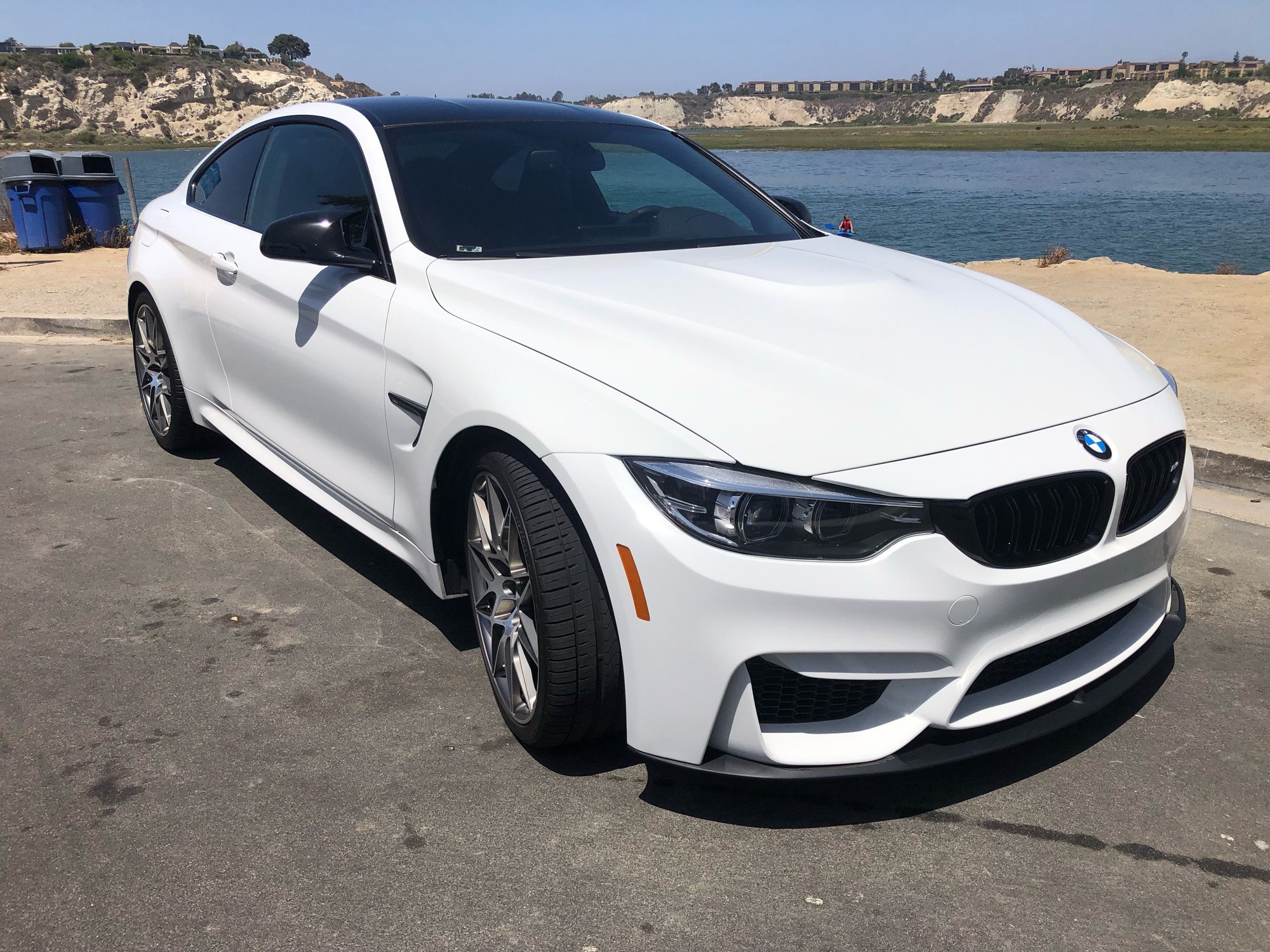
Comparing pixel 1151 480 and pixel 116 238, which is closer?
pixel 1151 480

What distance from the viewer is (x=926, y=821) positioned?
8.55 ft

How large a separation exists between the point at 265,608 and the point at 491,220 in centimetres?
156

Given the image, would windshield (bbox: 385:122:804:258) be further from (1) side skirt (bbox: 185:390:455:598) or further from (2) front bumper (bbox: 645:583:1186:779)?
(2) front bumper (bbox: 645:583:1186:779)

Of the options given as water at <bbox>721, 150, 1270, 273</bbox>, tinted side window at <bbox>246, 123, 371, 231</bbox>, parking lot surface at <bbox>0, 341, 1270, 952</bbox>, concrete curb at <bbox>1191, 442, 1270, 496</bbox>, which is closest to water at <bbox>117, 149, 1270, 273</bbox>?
water at <bbox>721, 150, 1270, 273</bbox>

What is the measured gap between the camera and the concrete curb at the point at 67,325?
27.8 feet

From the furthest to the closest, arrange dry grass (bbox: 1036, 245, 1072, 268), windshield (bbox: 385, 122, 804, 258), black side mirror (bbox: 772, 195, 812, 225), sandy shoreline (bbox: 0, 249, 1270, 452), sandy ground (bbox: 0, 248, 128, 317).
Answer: dry grass (bbox: 1036, 245, 1072, 268), sandy ground (bbox: 0, 248, 128, 317), sandy shoreline (bbox: 0, 249, 1270, 452), black side mirror (bbox: 772, 195, 812, 225), windshield (bbox: 385, 122, 804, 258)

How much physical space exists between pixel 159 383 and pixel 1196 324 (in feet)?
24.1

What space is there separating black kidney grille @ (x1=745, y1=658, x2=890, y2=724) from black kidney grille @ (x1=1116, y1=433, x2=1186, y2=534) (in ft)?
2.50

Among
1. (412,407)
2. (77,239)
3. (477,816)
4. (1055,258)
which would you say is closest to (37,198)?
(77,239)

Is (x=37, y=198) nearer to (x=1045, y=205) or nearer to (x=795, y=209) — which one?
(x=795, y=209)

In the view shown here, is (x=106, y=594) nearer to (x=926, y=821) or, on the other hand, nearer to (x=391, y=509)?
(x=391, y=509)

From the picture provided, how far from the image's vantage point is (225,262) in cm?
423

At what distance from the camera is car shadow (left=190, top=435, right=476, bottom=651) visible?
3.72 m

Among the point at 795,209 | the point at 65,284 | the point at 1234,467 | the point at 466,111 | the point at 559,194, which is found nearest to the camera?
the point at 559,194
